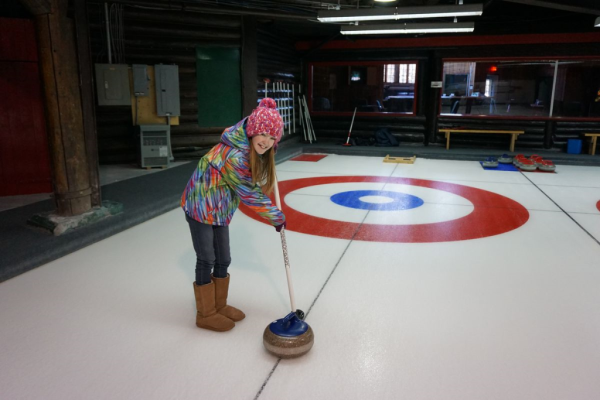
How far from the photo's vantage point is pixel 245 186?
2424 mm

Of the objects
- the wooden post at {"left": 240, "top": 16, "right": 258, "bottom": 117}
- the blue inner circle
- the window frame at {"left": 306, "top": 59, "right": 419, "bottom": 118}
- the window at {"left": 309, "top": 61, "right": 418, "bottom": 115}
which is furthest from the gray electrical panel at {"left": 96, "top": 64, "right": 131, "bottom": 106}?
the window at {"left": 309, "top": 61, "right": 418, "bottom": 115}

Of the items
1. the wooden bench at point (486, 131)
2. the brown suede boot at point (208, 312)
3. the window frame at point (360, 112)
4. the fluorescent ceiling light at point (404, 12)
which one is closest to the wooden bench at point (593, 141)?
the wooden bench at point (486, 131)

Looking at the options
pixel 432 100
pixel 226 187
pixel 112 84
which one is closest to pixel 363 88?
pixel 432 100

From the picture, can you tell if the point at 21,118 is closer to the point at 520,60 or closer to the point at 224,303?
the point at 224,303

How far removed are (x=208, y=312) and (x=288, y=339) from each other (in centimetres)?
60

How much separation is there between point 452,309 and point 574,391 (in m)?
0.94

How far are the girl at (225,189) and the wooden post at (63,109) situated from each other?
2430 mm

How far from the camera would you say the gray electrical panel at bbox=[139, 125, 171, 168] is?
7.91 meters

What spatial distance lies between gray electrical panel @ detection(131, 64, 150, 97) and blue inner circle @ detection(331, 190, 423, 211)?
4290 millimetres

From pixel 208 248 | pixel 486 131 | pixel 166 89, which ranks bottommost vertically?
pixel 208 248

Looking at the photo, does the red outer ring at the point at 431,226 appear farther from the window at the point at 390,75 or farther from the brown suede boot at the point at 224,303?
the window at the point at 390,75

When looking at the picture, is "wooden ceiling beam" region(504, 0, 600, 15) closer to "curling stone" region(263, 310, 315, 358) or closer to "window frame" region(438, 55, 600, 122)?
"window frame" region(438, 55, 600, 122)

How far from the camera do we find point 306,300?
3170 millimetres

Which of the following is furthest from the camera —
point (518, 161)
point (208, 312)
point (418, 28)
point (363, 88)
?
point (363, 88)
